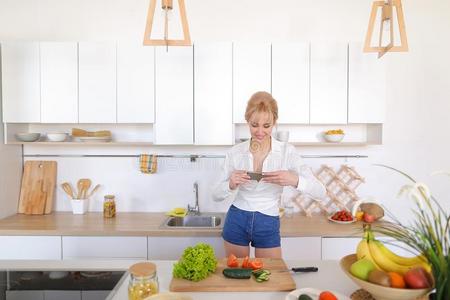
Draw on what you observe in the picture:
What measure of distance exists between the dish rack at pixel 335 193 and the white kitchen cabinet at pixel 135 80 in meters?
1.38

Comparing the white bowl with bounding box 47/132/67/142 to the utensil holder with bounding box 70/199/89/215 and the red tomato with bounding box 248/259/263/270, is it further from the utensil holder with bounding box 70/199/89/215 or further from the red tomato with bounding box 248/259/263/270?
the red tomato with bounding box 248/259/263/270

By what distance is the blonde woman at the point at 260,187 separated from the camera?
184cm

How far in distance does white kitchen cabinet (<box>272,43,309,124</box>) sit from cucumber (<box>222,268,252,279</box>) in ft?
4.95

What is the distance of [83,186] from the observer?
289 centimetres

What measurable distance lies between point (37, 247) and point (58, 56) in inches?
53.4

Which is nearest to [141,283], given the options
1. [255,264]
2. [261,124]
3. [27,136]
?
[255,264]

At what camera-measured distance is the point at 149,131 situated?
9.69 ft

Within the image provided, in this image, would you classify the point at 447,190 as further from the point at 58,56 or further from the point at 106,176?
the point at 58,56

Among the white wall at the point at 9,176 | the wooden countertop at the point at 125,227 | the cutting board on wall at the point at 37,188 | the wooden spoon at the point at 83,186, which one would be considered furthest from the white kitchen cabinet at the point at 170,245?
the white wall at the point at 9,176

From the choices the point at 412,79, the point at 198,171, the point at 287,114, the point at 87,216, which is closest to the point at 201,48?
the point at 287,114

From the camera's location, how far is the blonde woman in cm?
184

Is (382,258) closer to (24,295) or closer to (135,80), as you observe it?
(24,295)

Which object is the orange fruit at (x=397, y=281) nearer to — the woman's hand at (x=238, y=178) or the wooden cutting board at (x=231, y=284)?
the wooden cutting board at (x=231, y=284)

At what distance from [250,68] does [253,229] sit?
124 cm
